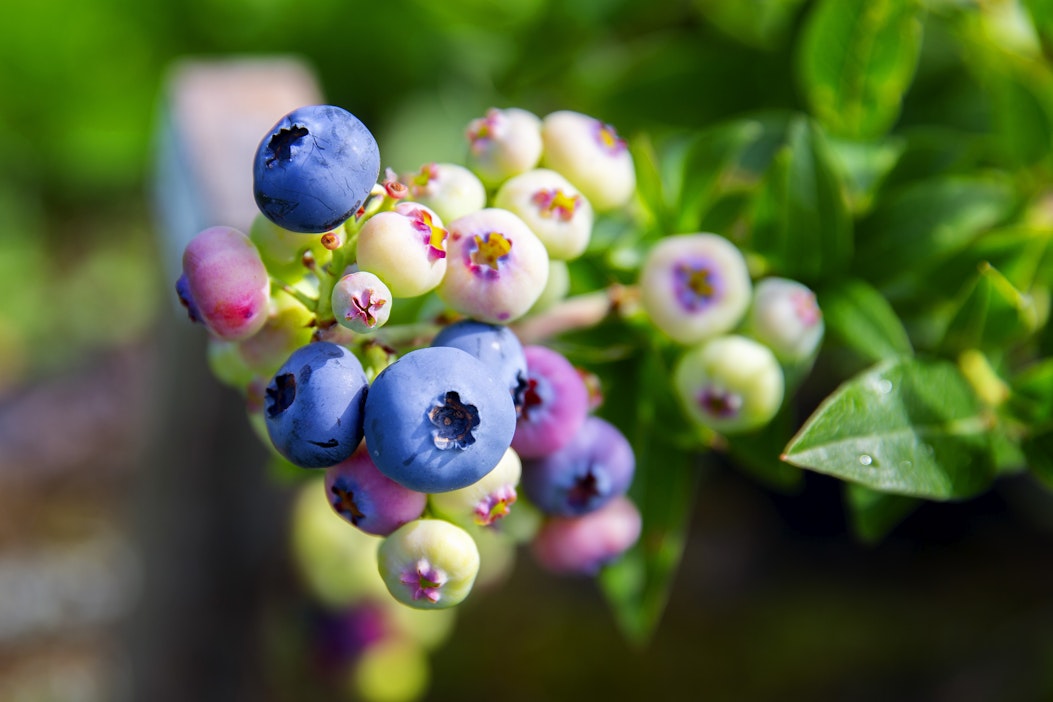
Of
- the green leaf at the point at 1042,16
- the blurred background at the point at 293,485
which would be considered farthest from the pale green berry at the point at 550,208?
the blurred background at the point at 293,485

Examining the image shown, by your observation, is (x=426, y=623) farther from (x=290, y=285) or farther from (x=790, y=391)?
(x=290, y=285)

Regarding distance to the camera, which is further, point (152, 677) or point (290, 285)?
point (152, 677)

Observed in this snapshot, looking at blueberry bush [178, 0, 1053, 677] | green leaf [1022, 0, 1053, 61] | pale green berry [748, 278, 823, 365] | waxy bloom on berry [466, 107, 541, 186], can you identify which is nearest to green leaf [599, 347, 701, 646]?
blueberry bush [178, 0, 1053, 677]

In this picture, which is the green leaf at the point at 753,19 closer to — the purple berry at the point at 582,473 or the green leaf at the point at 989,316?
the green leaf at the point at 989,316

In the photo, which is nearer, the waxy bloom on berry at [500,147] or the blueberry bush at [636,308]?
the blueberry bush at [636,308]

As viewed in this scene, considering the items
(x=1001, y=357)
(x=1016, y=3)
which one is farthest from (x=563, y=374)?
(x=1016, y=3)

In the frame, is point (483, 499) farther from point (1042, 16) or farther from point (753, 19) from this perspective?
point (753, 19)
